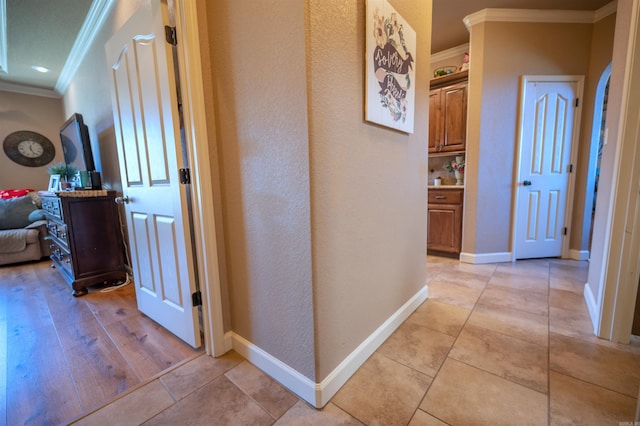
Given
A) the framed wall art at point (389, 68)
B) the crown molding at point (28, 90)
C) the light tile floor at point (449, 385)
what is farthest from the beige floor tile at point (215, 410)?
the crown molding at point (28, 90)

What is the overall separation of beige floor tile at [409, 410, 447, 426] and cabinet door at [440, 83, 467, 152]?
2.86 meters

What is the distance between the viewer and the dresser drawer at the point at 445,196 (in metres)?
2.97

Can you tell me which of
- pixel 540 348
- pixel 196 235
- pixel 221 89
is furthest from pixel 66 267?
pixel 540 348

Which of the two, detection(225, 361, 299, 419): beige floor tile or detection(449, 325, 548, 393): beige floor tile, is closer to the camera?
detection(225, 361, 299, 419): beige floor tile

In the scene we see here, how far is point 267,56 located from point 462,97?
2.80 meters

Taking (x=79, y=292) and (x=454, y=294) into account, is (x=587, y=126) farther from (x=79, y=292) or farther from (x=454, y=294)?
(x=79, y=292)

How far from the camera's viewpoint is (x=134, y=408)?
3.61 ft

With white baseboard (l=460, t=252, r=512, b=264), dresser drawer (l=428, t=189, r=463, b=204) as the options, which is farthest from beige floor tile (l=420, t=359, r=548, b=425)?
dresser drawer (l=428, t=189, r=463, b=204)

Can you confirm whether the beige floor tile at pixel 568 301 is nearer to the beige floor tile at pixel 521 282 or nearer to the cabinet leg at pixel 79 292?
the beige floor tile at pixel 521 282

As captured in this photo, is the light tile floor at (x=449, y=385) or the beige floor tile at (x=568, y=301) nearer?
the light tile floor at (x=449, y=385)

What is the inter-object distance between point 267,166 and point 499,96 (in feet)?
9.53

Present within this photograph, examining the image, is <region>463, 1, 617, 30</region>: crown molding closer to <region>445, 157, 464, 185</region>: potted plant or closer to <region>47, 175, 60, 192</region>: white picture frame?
<region>445, 157, 464, 185</region>: potted plant

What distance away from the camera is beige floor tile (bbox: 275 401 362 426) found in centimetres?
100

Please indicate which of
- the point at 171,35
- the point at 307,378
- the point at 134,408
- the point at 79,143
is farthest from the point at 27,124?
the point at 307,378
